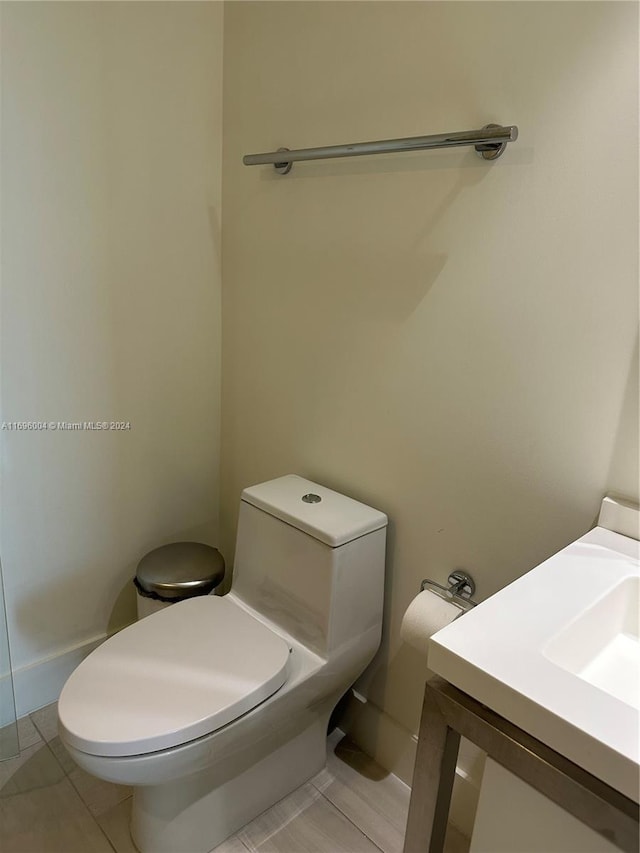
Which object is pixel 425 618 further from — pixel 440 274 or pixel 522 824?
pixel 440 274

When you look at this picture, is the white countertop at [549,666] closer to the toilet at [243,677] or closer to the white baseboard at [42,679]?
the toilet at [243,677]

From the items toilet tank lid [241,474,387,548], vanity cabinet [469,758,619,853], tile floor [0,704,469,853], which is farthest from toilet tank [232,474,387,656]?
vanity cabinet [469,758,619,853]

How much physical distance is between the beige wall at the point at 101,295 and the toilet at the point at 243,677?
459 mm

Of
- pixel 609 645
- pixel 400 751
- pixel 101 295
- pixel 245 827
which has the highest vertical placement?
pixel 101 295

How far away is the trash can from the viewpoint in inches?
67.2

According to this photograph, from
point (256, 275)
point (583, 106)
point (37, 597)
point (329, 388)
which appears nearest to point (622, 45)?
point (583, 106)

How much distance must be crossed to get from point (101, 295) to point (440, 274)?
929mm

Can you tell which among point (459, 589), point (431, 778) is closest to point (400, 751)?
point (459, 589)

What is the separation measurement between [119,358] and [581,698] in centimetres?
145

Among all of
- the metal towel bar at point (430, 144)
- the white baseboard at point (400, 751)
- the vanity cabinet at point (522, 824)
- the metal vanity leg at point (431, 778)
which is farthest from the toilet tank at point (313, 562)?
the metal towel bar at point (430, 144)

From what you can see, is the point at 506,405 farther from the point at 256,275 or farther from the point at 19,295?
the point at 19,295

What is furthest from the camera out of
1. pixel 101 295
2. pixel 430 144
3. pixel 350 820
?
pixel 101 295

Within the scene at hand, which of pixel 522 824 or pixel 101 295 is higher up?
pixel 101 295

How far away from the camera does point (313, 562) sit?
141 cm
